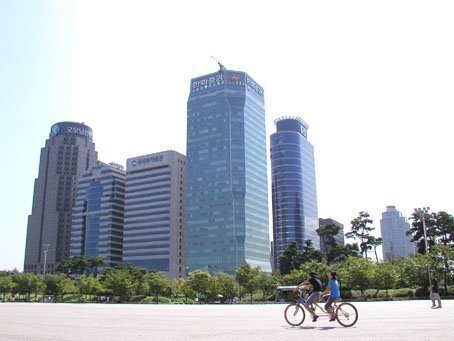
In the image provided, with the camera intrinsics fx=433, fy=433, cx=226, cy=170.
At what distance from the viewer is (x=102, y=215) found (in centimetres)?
17975

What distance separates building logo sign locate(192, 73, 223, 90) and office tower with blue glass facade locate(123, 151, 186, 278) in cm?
2809

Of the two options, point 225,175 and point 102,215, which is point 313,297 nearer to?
point 225,175

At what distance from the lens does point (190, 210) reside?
529ft

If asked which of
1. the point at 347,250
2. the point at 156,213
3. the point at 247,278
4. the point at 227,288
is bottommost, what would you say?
the point at 227,288

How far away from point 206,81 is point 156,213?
178 ft

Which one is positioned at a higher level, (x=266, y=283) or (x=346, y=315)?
(x=266, y=283)

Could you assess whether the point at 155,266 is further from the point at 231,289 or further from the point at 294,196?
the point at 231,289

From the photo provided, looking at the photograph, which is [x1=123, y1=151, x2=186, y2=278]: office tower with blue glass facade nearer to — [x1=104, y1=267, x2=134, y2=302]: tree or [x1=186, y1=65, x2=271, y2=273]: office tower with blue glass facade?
[x1=186, y1=65, x2=271, y2=273]: office tower with blue glass facade

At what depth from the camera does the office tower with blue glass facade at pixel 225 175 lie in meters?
152

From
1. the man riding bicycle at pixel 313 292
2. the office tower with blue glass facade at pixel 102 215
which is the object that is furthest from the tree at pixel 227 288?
the office tower with blue glass facade at pixel 102 215

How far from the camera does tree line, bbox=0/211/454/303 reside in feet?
186

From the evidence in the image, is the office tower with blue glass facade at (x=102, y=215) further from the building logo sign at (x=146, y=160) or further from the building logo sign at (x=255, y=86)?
the building logo sign at (x=255, y=86)

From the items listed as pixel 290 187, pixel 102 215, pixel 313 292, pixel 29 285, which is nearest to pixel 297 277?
pixel 313 292

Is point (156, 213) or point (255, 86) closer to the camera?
point (156, 213)
